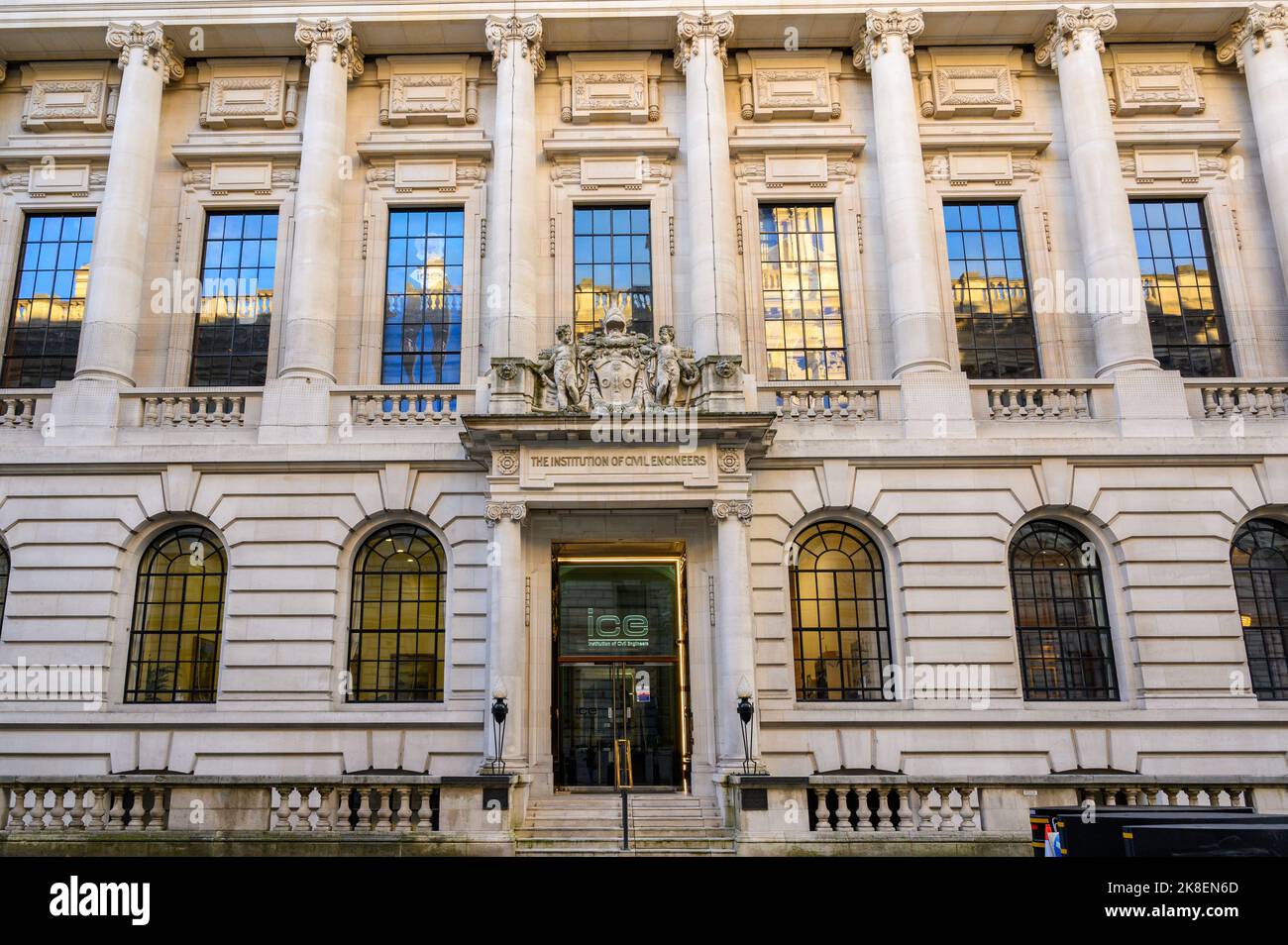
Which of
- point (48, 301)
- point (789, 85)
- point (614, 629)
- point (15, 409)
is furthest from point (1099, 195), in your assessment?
point (15, 409)

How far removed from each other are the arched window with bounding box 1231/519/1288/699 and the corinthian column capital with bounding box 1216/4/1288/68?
1169cm

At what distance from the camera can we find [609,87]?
22.6 meters

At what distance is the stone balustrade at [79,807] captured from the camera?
14.1 m

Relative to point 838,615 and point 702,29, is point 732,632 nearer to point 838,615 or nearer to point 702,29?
point 838,615

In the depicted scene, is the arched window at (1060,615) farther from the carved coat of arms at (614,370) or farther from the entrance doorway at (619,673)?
the carved coat of arms at (614,370)

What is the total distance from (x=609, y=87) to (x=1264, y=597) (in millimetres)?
18906

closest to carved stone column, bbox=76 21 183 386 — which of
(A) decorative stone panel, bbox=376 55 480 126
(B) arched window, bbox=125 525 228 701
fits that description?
(B) arched window, bbox=125 525 228 701

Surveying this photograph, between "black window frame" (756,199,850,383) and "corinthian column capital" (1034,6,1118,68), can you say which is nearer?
"black window frame" (756,199,850,383)

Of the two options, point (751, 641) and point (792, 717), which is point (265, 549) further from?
point (792, 717)

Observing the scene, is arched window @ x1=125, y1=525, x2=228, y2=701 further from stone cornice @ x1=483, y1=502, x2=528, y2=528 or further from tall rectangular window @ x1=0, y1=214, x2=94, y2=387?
stone cornice @ x1=483, y1=502, x2=528, y2=528

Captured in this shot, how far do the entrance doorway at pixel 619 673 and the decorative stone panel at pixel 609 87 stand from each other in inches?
433

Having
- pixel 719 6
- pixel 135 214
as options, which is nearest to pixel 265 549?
pixel 135 214

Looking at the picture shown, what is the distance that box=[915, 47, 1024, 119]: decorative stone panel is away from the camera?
22.3 m

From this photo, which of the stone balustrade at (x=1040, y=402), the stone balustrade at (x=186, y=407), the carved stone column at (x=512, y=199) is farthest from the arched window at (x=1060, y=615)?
the stone balustrade at (x=186, y=407)
